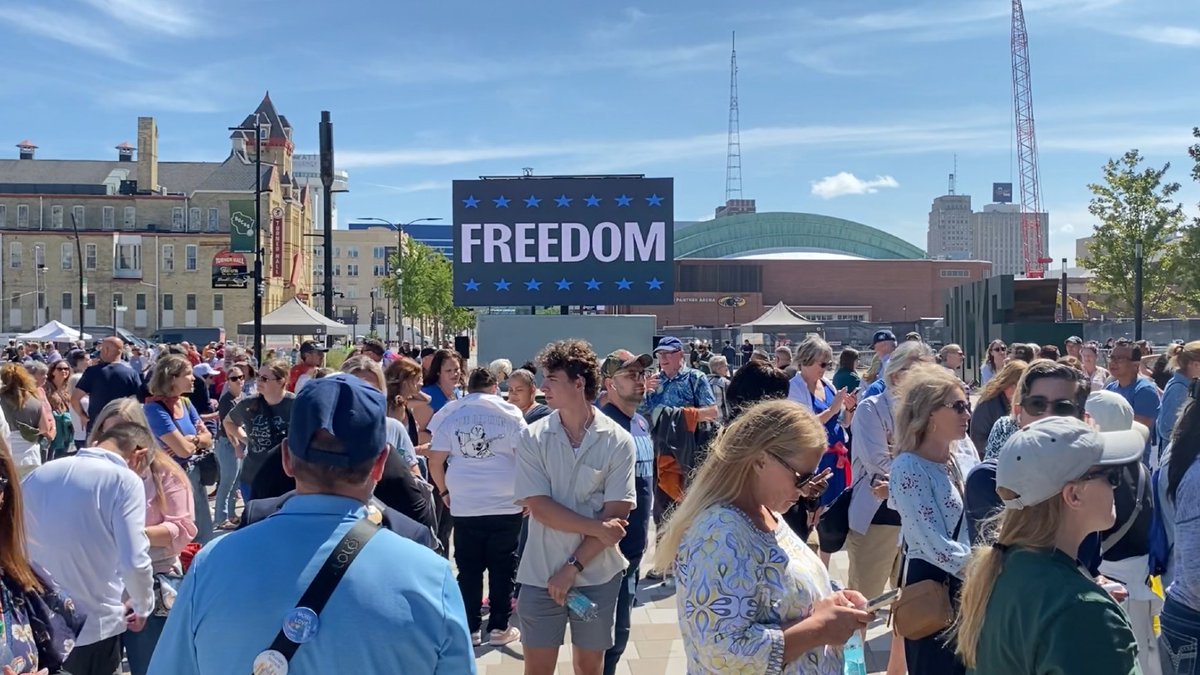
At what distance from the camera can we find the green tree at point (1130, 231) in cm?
3462

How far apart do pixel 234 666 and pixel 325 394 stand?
62 centimetres

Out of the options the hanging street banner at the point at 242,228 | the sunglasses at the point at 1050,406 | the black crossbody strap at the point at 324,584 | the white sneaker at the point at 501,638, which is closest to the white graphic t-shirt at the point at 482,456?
the white sneaker at the point at 501,638

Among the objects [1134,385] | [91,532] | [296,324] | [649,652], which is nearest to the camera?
[91,532]

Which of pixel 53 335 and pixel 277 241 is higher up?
pixel 277 241

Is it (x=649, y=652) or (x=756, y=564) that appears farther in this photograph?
(x=649, y=652)

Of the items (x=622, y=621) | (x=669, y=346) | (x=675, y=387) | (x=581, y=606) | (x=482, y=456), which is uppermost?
(x=669, y=346)

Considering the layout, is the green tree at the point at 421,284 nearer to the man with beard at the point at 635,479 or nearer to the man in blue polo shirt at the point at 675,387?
the man in blue polo shirt at the point at 675,387

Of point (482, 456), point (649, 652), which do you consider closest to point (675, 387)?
point (482, 456)

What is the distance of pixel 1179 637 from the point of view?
3832mm

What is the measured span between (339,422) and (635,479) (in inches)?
135

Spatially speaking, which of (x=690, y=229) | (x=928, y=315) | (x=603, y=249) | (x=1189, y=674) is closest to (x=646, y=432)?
(x=1189, y=674)

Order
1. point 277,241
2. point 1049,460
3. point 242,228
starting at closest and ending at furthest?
point 1049,460 → point 242,228 → point 277,241

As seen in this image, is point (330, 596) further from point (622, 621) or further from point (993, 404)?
point (993, 404)

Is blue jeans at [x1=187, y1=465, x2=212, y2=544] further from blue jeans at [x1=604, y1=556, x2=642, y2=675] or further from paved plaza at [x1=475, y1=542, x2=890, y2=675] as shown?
blue jeans at [x1=604, y1=556, x2=642, y2=675]
